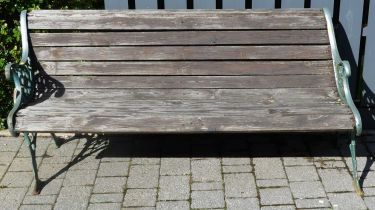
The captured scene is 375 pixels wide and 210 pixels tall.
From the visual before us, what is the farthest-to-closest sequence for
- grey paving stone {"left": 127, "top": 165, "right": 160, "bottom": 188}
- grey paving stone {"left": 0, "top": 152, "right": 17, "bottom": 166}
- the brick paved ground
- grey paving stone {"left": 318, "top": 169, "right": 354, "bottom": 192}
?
1. grey paving stone {"left": 0, "top": 152, "right": 17, "bottom": 166}
2. grey paving stone {"left": 127, "top": 165, "right": 160, "bottom": 188}
3. grey paving stone {"left": 318, "top": 169, "right": 354, "bottom": 192}
4. the brick paved ground

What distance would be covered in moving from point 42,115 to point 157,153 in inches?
41.0

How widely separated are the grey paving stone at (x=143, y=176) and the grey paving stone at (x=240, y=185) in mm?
516

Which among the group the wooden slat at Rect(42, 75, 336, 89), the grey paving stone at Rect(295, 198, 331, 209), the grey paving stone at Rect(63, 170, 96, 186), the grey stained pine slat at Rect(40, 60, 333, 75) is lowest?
the grey paving stone at Rect(295, 198, 331, 209)

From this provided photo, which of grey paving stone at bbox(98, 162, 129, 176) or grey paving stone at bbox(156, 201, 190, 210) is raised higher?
grey paving stone at bbox(98, 162, 129, 176)

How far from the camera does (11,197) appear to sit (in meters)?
3.77

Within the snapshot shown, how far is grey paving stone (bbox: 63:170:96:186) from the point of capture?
390 centimetres

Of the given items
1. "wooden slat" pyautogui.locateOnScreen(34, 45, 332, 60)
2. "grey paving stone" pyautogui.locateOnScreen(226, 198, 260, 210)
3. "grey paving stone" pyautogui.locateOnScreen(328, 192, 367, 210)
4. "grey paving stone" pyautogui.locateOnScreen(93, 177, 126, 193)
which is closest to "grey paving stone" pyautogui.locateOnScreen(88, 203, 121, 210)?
"grey paving stone" pyautogui.locateOnScreen(93, 177, 126, 193)

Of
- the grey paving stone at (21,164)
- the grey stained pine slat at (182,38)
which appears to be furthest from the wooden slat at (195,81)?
the grey paving stone at (21,164)

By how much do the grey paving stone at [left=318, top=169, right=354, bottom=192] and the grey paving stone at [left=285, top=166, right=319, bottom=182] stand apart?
2.2 inches

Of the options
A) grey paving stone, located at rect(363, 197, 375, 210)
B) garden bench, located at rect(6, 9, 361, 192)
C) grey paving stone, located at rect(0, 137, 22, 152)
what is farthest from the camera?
grey paving stone, located at rect(0, 137, 22, 152)

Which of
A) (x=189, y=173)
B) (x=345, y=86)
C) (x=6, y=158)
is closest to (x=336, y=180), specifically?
(x=345, y=86)

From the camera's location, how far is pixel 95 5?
15.9 feet

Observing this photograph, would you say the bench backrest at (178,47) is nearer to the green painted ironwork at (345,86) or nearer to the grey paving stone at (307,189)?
the green painted ironwork at (345,86)

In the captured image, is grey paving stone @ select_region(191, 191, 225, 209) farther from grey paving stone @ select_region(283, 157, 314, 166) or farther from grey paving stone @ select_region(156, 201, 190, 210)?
grey paving stone @ select_region(283, 157, 314, 166)
